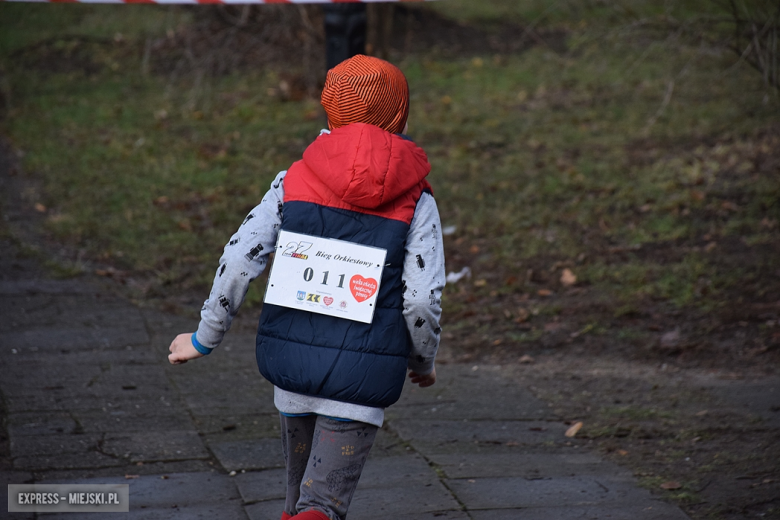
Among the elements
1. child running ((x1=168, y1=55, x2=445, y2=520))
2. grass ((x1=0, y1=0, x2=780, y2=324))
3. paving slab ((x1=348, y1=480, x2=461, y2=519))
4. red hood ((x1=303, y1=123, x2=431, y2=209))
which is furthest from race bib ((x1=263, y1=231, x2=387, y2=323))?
grass ((x1=0, y1=0, x2=780, y2=324))

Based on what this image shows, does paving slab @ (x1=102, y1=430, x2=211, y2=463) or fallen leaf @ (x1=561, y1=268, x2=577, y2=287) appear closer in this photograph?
paving slab @ (x1=102, y1=430, x2=211, y2=463)

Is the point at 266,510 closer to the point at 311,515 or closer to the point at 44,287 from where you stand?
the point at 311,515

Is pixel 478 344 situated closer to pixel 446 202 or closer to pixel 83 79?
pixel 446 202

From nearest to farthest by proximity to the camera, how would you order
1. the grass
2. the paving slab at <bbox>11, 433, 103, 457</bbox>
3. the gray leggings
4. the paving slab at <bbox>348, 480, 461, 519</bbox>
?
1. the gray leggings
2. the paving slab at <bbox>348, 480, 461, 519</bbox>
3. the paving slab at <bbox>11, 433, 103, 457</bbox>
4. the grass

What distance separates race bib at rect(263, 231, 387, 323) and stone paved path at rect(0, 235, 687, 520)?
1.26 m

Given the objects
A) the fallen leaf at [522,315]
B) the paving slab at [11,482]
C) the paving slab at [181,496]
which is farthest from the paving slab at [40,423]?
the fallen leaf at [522,315]

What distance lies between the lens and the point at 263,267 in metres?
2.33

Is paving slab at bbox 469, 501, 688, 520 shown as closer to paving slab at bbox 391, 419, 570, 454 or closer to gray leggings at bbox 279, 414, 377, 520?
paving slab at bbox 391, 419, 570, 454

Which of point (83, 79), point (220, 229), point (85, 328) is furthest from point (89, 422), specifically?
point (83, 79)

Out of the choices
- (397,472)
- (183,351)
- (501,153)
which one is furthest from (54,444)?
(501,153)

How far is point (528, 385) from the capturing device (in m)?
4.75

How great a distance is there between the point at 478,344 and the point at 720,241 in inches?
97.1

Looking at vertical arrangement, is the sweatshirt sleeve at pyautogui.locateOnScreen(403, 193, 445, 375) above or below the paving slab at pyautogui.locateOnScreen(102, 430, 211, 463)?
above

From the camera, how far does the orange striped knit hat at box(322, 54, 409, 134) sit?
229 centimetres
